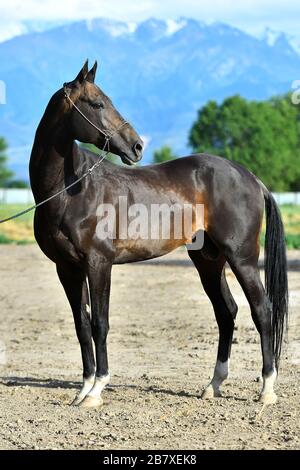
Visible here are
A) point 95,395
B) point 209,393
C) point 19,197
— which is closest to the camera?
point 95,395

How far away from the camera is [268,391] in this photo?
6617 millimetres

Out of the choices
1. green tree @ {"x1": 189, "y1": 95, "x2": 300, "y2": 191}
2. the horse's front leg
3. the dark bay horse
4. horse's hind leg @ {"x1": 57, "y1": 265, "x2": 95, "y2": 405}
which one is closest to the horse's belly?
the dark bay horse

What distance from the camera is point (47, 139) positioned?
20.8 feet

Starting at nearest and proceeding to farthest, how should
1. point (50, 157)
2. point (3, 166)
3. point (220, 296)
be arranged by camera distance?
point (50, 157)
point (220, 296)
point (3, 166)

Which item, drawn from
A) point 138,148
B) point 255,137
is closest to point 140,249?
point 138,148

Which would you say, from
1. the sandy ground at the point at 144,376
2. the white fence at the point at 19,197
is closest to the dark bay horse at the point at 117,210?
the sandy ground at the point at 144,376

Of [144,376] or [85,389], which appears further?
[144,376]

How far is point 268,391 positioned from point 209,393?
0.49 metres

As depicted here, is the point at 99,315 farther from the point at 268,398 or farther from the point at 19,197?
the point at 19,197

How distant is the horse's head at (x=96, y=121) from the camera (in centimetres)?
621

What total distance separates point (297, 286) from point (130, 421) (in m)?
7.42

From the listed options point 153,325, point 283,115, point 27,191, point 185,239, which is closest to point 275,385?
point 185,239

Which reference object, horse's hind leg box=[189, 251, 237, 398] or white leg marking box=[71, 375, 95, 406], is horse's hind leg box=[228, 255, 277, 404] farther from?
white leg marking box=[71, 375, 95, 406]

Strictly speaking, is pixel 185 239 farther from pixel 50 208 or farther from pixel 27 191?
pixel 27 191
